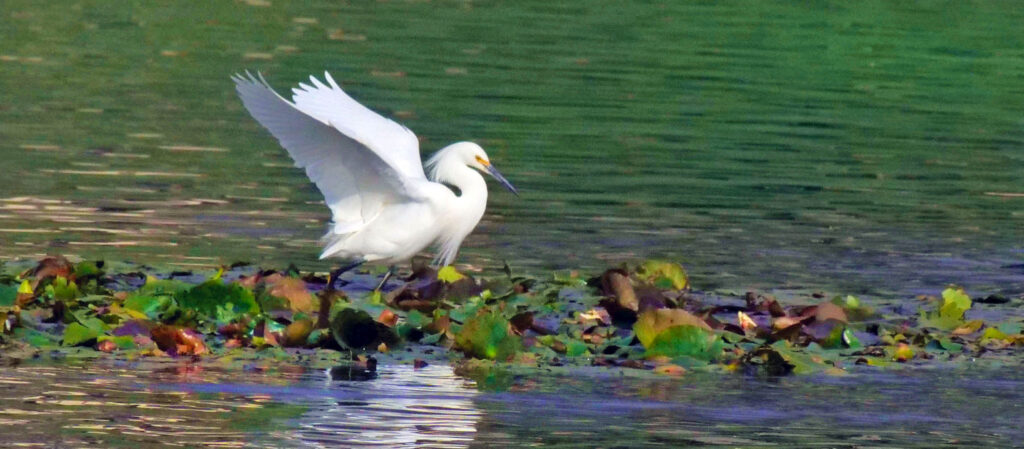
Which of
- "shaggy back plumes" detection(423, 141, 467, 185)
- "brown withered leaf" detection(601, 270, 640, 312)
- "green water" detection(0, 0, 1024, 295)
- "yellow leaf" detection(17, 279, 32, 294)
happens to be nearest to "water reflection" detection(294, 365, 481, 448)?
"brown withered leaf" detection(601, 270, 640, 312)

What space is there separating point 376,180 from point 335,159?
0.32m

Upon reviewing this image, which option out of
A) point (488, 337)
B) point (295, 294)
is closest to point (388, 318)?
point (295, 294)

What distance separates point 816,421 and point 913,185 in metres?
8.85

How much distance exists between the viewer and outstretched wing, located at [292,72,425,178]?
→ 1090cm

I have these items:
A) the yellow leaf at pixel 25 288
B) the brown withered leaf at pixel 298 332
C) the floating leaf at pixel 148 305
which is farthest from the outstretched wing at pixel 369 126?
the yellow leaf at pixel 25 288

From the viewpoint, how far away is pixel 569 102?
21.3 m

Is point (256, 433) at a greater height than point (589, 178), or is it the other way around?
point (589, 178)

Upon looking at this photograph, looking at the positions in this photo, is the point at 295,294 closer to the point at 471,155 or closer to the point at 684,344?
the point at 471,155

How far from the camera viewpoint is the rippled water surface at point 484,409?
748 cm

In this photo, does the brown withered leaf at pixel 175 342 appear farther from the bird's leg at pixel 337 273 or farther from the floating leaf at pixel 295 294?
the bird's leg at pixel 337 273

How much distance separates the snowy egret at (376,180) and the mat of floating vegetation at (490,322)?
25 cm

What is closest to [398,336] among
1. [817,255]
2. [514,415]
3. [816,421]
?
[514,415]

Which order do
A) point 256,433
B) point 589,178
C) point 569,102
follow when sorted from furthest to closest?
1. point 569,102
2. point 589,178
3. point 256,433

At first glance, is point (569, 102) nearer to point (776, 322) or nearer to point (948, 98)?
point (948, 98)
